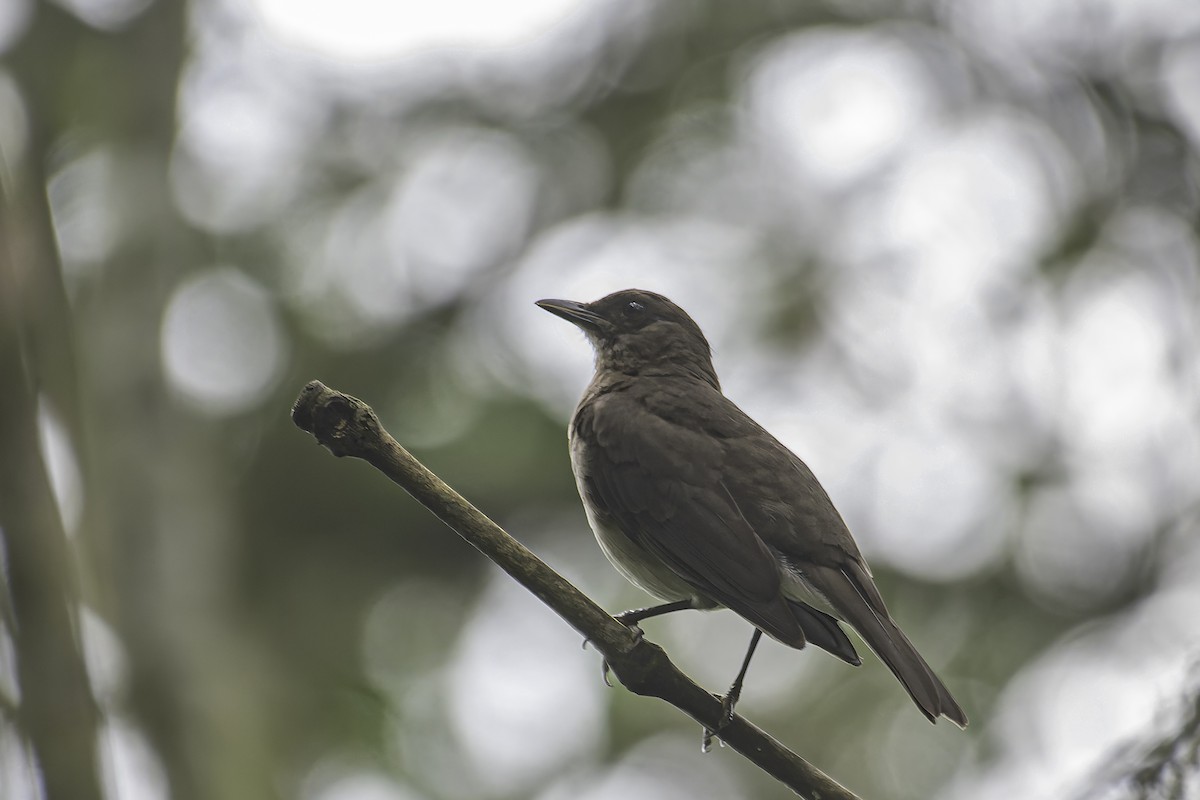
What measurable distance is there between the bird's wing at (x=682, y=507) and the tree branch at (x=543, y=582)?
26.1 inches

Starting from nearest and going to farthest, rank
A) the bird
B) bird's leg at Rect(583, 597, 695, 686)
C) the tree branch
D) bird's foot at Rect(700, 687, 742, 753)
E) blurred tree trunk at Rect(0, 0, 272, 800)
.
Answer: the tree branch, bird's foot at Rect(700, 687, 742, 753), the bird, bird's leg at Rect(583, 597, 695, 686), blurred tree trunk at Rect(0, 0, 272, 800)

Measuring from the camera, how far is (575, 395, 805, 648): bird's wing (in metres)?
4.02

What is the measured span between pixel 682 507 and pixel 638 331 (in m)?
1.45

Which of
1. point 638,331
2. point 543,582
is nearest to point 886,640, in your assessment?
point 543,582

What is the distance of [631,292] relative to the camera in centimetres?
566

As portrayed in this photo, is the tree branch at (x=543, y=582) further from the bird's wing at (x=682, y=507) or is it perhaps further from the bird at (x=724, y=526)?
the bird's wing at (x=682, y=507)

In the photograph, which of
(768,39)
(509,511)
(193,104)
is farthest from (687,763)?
(193,104)

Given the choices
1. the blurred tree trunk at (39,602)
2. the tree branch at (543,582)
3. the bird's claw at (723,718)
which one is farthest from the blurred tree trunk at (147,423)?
the blurred tree trunk at (39,602)

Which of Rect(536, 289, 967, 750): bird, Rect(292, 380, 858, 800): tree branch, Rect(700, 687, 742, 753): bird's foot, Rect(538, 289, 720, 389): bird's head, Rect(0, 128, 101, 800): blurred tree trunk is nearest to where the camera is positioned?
Rect(0, 128, 101, 800): blurred tree trunk

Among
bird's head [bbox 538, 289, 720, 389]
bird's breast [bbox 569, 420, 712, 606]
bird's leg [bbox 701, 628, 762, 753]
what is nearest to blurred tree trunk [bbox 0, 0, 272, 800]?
bird's head [bbox 538, 289, 720, 389]

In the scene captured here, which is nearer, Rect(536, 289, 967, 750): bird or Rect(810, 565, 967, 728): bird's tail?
Rect(810, 565, 967, 728): bird's tail

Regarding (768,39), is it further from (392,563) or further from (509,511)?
(392,563)

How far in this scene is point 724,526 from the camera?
14.0 feet

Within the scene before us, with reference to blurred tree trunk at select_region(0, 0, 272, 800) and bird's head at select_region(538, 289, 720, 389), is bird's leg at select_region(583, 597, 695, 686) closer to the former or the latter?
bird's head at select_region(538, 289, 720, 389)
